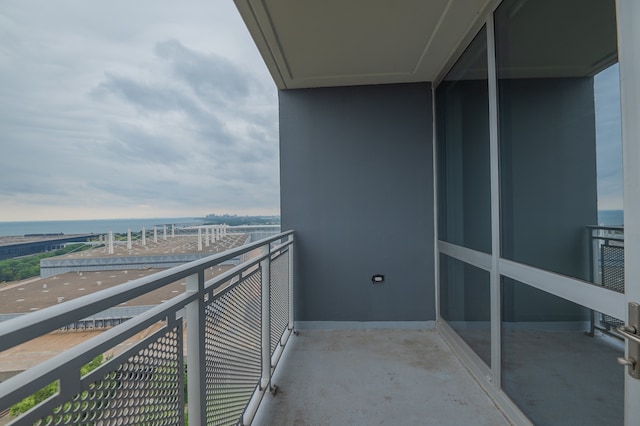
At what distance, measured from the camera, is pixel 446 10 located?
212 centimetres

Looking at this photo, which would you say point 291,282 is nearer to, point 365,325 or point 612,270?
point 365,325

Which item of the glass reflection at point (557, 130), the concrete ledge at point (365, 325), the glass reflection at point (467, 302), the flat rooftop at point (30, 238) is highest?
the glass reflection at point (557, 130)

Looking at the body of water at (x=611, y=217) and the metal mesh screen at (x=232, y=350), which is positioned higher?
the body of water at (x=611, y=217)

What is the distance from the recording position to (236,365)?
63.5 inches

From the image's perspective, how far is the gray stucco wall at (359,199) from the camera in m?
3.35

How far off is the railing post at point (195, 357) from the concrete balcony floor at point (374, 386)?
0.89m

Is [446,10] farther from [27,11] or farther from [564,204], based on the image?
[27,11]

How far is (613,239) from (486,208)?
1.00m

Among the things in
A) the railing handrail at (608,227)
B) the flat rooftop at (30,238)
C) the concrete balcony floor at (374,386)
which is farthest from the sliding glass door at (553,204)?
the flat rooftop at (30,238)

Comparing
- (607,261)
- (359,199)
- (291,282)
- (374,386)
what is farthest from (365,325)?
(607,261)

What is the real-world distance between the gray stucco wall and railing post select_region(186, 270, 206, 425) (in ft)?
7.42

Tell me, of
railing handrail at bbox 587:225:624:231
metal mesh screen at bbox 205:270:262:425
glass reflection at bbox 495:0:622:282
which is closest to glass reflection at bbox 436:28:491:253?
glass reflection at bbox 495:0:622:282

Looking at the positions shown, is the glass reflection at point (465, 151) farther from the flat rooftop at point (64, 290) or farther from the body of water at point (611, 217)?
the flat rooftop at point (64, 290)

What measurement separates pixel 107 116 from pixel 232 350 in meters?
4.32
